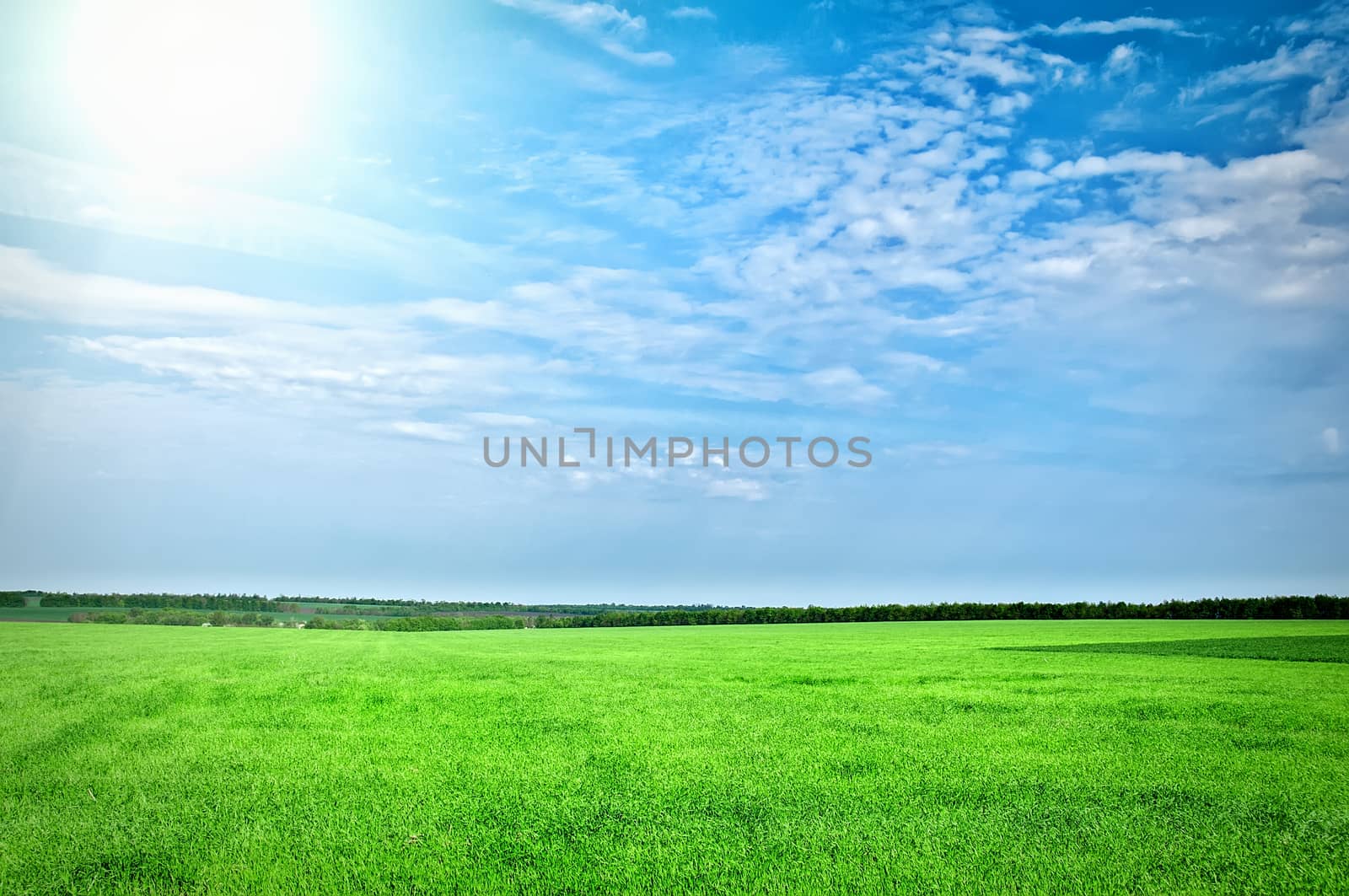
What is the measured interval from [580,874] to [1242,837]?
4.31m

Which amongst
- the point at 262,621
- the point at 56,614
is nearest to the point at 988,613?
the point at 262,621

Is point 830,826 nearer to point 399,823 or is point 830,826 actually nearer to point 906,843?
point 906,843

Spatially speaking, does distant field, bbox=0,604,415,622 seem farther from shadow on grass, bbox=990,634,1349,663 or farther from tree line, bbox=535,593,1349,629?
shadow on grass, bbox=990,634,1349,663

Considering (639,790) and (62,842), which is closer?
(62,842)

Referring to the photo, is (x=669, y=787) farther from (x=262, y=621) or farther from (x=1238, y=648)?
(x=262, y=621)

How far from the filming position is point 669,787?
623 cm

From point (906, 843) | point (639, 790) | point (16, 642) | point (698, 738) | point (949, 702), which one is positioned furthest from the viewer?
point (16, 642)

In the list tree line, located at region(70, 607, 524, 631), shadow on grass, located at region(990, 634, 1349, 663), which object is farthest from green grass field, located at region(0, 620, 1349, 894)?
tree line, located at region(70, 607, 524, 631)

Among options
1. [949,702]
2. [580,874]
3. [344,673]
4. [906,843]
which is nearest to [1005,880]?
[906,843]

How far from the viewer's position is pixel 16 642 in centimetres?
2180

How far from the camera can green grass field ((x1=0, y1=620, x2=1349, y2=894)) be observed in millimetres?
4812

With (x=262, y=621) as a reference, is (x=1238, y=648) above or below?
above

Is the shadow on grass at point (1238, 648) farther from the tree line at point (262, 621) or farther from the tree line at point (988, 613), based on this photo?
the tree line at point (262, 621)

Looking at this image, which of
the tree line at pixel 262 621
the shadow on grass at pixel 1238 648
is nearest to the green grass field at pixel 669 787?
the shadow on grass at pixel 1238 648
